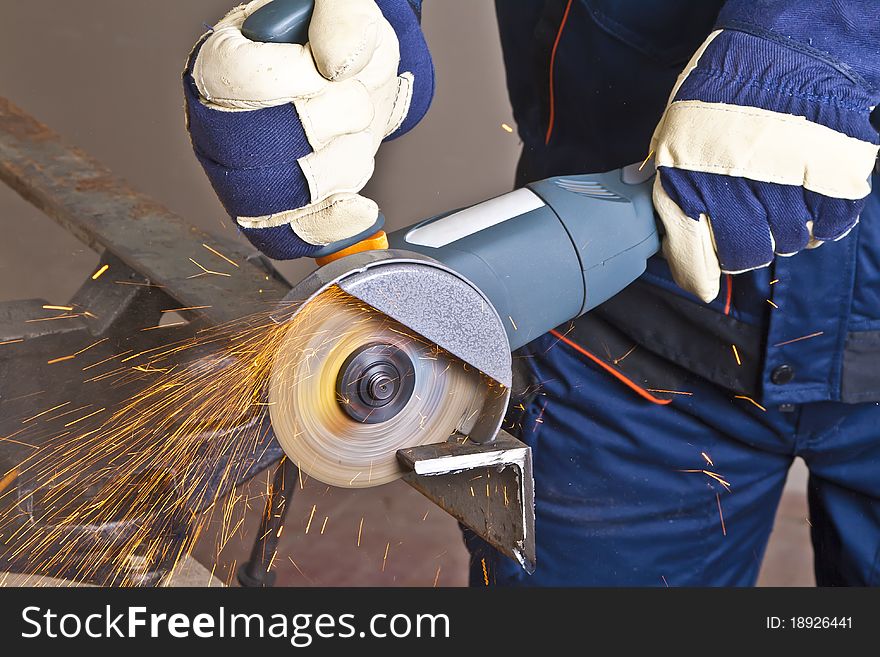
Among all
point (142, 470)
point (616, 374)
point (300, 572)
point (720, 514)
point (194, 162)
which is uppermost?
point (142, 470)

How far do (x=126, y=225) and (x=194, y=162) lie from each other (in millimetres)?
2057

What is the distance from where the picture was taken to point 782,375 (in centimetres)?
143

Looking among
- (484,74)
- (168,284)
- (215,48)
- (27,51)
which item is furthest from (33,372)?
(27,51)

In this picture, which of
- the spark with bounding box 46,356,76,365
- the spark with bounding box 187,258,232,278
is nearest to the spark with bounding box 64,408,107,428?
the spark with bounding box 46,356,76,365

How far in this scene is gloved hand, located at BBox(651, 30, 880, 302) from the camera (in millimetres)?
1081

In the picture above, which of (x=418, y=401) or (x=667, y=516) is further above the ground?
(x=418, y=401)

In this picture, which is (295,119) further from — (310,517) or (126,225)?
(310,517)

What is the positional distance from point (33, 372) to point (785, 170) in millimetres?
1008

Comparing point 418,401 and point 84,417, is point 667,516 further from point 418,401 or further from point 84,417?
point 84,417

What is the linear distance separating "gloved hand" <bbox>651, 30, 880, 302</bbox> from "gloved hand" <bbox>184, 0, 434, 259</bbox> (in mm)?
351

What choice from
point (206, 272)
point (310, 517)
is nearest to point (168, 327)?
point (206, 272)

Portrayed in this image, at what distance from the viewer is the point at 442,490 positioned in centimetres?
114

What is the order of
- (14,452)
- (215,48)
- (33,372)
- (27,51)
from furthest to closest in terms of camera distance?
(27,51)
(33,372)
(14,452)
(215,48)

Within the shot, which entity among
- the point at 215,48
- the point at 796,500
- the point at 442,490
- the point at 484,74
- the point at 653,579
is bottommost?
the point at 796,500
